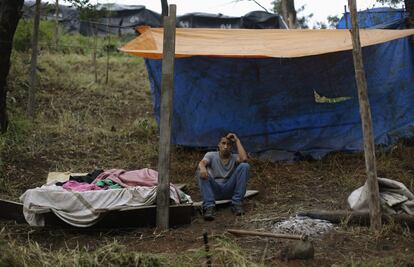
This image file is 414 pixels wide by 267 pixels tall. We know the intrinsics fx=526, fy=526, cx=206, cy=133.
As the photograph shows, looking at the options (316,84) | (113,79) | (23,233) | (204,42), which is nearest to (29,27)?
(113,79)

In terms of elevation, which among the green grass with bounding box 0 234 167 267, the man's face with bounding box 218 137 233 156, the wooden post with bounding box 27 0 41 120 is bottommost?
the green grass with bounding box 0 234 167 267

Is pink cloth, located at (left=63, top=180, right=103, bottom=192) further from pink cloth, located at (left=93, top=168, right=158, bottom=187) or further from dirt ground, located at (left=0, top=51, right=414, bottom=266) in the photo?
dirt ground, located at (left=0, top=51, right=414, bottom=266)

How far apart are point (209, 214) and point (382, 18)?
14.4 feet

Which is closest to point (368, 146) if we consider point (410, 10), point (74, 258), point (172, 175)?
point (74, 258)

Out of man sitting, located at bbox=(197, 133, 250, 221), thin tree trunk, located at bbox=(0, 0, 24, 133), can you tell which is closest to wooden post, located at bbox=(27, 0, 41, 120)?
thin tree trunk, located at bbox=(0, 0, 24, 133)

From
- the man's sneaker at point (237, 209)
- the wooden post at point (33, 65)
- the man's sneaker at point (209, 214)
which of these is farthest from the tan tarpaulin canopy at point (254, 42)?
the wooden post at point (33, 65)

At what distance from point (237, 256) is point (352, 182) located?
2690 mm

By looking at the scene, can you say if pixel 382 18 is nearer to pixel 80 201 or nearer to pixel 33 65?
pixel 80 201

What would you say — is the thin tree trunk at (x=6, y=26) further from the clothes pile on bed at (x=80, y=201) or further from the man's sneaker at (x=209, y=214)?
the man's sneaker at (x=209, y=214)

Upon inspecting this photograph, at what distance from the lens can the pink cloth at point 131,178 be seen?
4996 millimetres

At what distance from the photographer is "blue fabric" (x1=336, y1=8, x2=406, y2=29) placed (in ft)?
23.8

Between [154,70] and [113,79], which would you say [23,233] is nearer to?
[154,70]

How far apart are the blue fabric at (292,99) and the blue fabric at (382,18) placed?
0.93 ft

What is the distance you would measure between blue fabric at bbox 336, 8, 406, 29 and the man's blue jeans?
9.98ft
